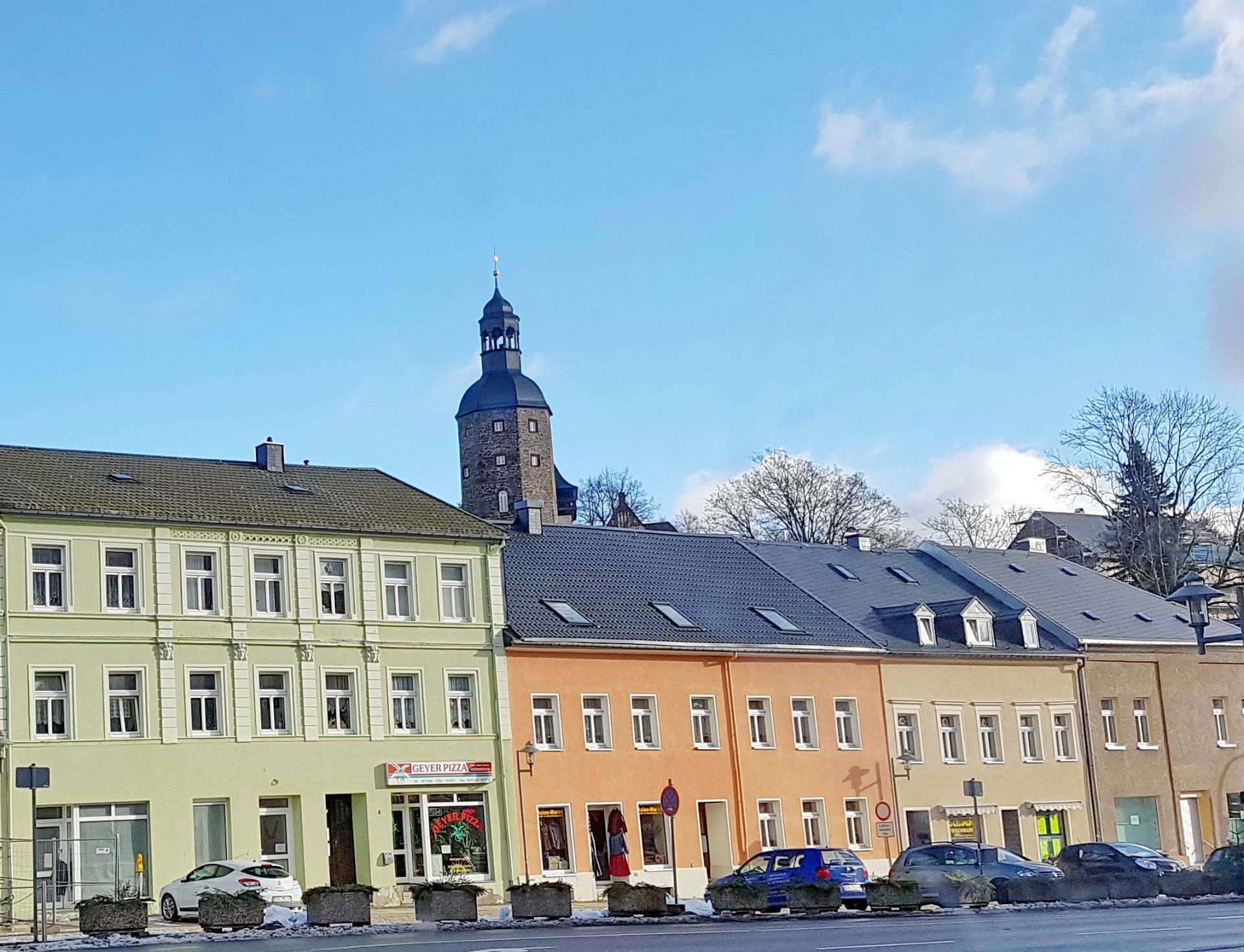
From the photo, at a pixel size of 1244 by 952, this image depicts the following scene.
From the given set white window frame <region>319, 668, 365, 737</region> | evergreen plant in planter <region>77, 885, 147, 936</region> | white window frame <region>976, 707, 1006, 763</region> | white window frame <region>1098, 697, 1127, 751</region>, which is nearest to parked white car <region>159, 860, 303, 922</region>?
evergreen plant in planter <region>77, 885, 147, 936</region>

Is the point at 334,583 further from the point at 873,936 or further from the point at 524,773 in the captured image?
the point at 873,936

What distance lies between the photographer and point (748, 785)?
4800 cm

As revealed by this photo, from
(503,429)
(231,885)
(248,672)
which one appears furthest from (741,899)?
(503,429)

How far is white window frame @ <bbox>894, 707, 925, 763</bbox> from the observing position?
51.7m

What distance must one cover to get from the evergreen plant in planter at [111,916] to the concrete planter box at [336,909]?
9.06 ft

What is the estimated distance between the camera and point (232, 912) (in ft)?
100

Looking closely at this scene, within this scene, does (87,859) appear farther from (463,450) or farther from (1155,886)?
(463,450)

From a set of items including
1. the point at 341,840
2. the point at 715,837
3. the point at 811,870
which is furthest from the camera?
the point at 715,837

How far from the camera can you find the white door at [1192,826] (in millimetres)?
57188

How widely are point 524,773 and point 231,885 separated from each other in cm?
1013

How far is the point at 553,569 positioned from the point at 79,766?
14771 mm

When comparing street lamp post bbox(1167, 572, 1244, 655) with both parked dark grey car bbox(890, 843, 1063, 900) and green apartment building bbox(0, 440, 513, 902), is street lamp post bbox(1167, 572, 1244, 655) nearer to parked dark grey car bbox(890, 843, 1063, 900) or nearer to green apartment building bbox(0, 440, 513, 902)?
parked dark grey car bbox(890, 843, 1063, 900)

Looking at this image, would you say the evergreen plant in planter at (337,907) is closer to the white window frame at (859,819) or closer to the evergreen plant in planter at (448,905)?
the evergreen plant in planter at (448,905)

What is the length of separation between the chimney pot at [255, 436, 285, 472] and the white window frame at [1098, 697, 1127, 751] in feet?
87.6
